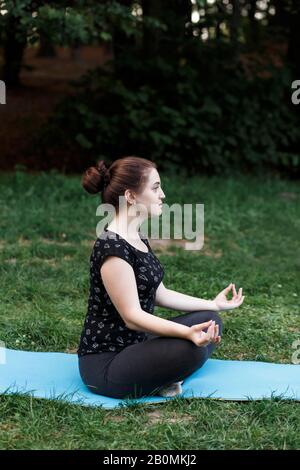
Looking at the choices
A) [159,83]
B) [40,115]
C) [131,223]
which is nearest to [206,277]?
[131,223]

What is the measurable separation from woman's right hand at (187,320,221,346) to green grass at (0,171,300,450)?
0.31 meters

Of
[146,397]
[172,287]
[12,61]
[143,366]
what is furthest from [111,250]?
[12,61]

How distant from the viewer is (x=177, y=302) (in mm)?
3697

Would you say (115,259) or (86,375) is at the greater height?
(115,259)

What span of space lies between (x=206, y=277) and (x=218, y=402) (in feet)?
7.28

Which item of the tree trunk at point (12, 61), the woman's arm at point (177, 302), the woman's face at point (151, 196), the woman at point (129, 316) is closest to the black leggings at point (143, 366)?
the woman at point (129, 316)

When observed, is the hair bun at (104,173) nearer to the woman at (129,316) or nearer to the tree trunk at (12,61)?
the woman at (129,316)

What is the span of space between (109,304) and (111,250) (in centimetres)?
26

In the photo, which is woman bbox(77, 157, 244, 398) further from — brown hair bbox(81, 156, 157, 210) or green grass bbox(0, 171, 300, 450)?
green grass bbox(0, 171, 300, 450)

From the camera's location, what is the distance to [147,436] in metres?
2.97

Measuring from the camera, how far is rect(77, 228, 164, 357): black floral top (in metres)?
3.33

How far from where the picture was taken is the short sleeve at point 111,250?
129 inches
